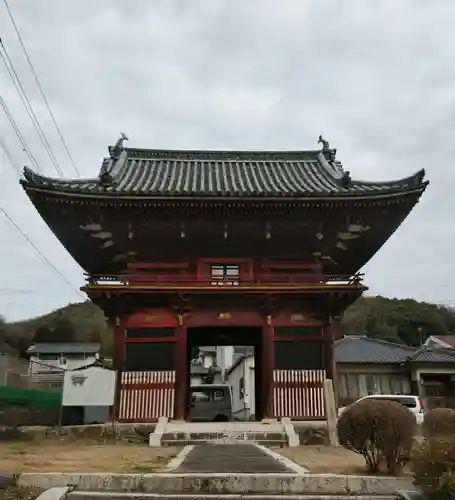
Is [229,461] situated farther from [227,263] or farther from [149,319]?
[227,263]

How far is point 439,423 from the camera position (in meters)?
6.96

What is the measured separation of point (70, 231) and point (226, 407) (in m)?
15.5

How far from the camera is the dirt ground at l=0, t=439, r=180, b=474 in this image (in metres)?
8.38

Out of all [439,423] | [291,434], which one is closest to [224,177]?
[291,434]

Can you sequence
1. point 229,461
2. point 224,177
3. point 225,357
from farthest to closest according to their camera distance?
point 225,357
point 224,177
point 229,461

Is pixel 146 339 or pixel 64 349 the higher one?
pixel 64 349

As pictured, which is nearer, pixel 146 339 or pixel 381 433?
pixel 381 433

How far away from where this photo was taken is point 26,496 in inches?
252

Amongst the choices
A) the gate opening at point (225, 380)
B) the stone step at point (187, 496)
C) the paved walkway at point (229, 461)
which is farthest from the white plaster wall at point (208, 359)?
the stone step at point (187, 496)

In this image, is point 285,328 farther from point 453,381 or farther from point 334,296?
point 453,381

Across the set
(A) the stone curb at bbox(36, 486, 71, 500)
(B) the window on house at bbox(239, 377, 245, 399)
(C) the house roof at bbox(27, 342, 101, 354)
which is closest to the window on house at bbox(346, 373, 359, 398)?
(B) the window on house at bbox(239, 377, 245, 399)

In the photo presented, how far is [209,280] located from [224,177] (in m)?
5.58

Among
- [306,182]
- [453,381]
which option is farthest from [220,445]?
[453,381]

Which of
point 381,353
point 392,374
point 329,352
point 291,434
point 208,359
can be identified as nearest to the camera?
point 291,434
